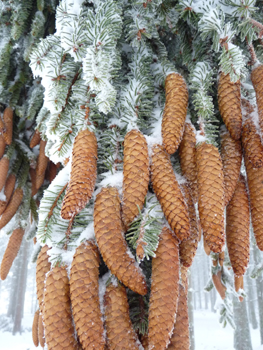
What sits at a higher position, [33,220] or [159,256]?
[33,220]

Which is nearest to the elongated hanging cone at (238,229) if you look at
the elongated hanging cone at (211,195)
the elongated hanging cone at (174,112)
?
the elongated hanging cone at (211,195)

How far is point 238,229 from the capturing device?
885 mm

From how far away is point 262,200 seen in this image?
873 mm

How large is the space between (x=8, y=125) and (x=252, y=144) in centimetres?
148

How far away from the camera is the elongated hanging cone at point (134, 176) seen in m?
0.78

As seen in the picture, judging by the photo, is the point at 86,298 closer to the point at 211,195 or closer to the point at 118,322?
the point at 118,322

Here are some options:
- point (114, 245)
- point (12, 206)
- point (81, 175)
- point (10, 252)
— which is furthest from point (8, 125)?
point (114, 245)

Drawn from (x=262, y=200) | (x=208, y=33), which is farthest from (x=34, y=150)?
(x=262, y=200)

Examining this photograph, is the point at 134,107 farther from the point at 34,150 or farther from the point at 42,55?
the point at 34,150

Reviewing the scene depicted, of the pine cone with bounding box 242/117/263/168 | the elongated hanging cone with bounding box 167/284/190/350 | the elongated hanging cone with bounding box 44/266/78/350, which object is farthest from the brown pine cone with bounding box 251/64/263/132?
the elongated hanging cone with bounding box 44/266/78/350

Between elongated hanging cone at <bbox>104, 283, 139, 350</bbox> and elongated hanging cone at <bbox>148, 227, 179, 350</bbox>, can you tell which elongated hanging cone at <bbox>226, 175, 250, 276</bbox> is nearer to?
elongated hanging cone at <bbox>148, 227, 179, 350</bbox>

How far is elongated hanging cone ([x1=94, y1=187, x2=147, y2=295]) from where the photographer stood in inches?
27.5

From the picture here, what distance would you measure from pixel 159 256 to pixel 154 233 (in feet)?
0.21

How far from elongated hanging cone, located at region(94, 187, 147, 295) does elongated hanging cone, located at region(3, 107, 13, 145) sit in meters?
1.17
